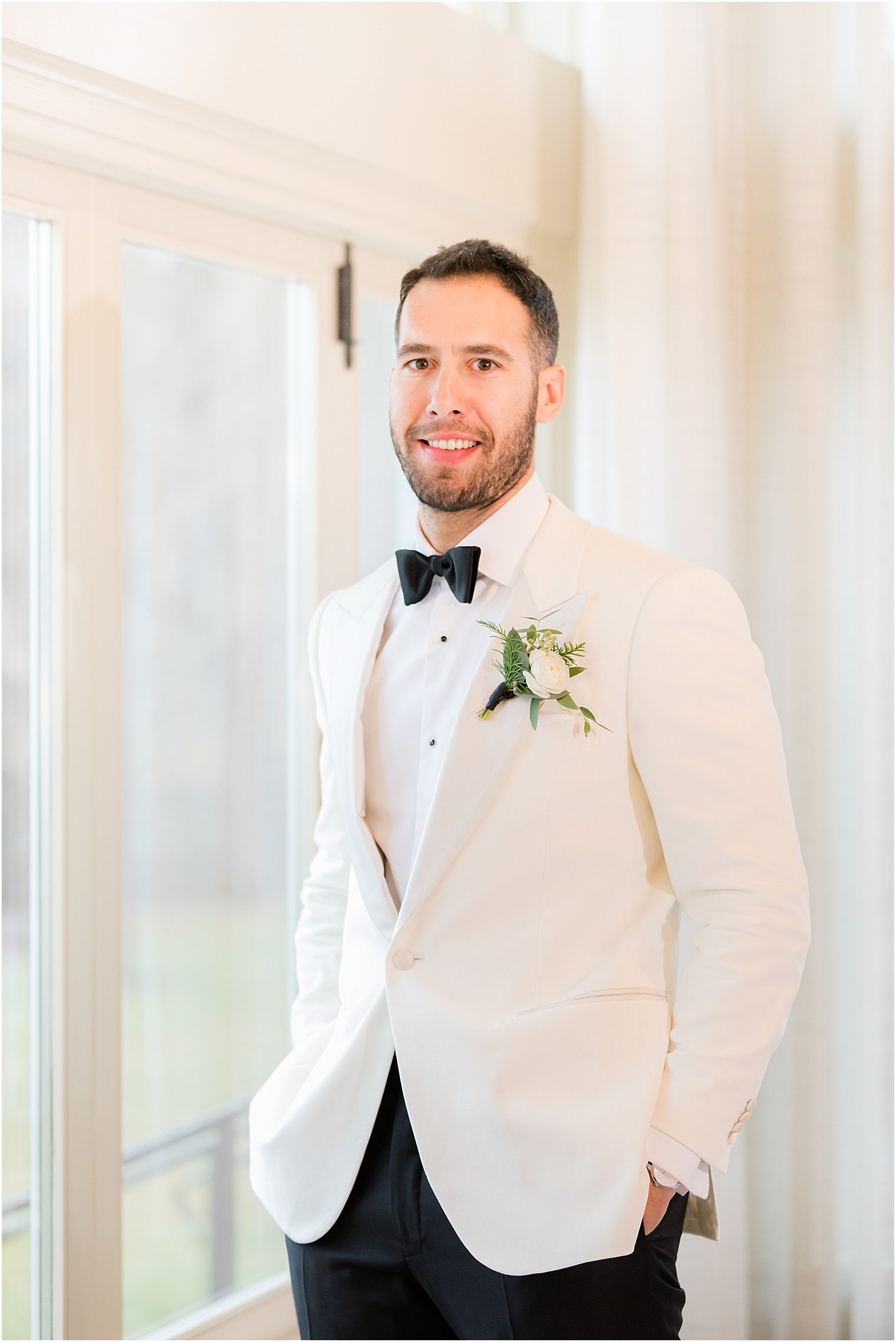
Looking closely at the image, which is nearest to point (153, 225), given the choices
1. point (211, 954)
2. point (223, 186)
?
point (223, 186)

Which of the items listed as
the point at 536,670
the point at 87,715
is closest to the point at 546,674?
the point at 536,670

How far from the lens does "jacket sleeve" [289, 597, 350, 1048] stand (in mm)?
1714

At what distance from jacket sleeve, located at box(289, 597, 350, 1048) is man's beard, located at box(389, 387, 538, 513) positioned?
0.35m

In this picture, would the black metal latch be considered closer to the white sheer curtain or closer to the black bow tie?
the white sheer curtain

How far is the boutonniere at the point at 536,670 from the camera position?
136cm

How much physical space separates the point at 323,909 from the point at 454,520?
2.18 feet

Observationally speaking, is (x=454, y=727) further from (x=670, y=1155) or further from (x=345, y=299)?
(x=345, y=299)

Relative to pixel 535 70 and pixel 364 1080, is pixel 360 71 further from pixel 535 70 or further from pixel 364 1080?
pixel 364 1080

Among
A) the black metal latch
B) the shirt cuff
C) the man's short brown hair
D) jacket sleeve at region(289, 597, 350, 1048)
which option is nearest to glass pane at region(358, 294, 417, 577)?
the black metal latch

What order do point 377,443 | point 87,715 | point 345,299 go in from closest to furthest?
1. point 87,715
2. point 345,299
3. point 377,443

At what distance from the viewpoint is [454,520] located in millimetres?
1597

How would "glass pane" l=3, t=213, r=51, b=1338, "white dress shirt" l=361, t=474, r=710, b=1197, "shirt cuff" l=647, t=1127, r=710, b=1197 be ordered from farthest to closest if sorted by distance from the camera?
"glass pane" l=3, t=213, r=51, b=1338, "white dress shirt" l=361, t=474, r=710, b=1197, "shirt cuff" l=647, t=1127, r=710, b=1197

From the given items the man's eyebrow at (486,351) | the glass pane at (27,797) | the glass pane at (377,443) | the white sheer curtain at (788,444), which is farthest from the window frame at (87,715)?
the white sheer curtain at (788,444)

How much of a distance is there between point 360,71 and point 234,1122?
204cm
